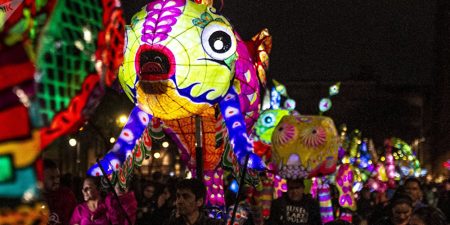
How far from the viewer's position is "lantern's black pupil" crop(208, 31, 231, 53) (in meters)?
7.21

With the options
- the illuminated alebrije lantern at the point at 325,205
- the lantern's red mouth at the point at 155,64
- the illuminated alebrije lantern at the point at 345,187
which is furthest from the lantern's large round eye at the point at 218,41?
the illuminated alebrije lantern at the point at 345,187

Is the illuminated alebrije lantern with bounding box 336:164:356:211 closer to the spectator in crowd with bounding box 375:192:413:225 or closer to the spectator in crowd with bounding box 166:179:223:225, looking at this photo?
the spectator in crowd with bounding box 375:192:413:225

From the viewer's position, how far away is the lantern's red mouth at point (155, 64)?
23.1 ft

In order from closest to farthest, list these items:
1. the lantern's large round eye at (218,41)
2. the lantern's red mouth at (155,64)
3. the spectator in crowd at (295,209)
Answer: the lantern's red mouth at (155,64), the lantern's large round eye at (218,41), the spectator in crowd at (295,209)

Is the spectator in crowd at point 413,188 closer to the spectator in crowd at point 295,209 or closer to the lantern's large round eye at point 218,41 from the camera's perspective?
the spectator in crowd at point 295,209

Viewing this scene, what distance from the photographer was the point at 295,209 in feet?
27.0

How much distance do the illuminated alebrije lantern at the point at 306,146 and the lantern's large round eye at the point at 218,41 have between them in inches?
153

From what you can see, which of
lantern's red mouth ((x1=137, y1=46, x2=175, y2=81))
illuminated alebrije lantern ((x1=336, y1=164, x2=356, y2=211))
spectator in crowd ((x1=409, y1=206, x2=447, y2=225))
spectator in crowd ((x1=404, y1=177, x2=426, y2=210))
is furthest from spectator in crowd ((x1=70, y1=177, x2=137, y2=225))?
illuminated alebrije lantern ((x1=336, y1=164, x2=356, y2=211))

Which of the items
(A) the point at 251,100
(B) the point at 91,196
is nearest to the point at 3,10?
(B) the point at 91,196

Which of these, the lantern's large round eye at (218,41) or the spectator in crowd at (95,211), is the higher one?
the lantern's large round eye at (218,41)

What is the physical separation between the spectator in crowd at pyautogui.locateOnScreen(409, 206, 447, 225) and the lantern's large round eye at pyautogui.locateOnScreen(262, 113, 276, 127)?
888 cm

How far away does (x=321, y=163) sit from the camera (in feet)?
36.7

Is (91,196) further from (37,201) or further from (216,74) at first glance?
(37,201)

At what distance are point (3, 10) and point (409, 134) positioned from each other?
68092mm
